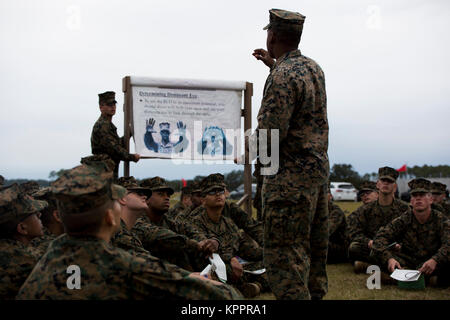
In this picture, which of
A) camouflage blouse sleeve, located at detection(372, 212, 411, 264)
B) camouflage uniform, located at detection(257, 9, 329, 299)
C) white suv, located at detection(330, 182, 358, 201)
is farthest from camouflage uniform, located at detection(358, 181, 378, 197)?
white suv, located at detection(330, 182, 358, 201)

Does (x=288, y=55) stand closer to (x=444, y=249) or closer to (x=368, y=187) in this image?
(x=444, y=249)

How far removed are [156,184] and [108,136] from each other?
1908mm

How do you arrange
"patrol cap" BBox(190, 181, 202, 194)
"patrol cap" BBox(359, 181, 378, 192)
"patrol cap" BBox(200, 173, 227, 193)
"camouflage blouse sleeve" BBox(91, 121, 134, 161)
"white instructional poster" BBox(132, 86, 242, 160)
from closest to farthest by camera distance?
"patrol cap" BBox(200, 173, 227, 193) < "camouflage blouse sleeve" BBox(91, 121, 134, 161) < "white instructional poster" BBox(132, 86, 242, 160) < "patrol cap" BBox(190, 181, 202, 194) < "patrol cap" BBox(359, 181, 378, 192)

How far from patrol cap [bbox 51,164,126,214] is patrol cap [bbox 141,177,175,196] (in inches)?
123

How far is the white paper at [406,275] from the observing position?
20.2 feet

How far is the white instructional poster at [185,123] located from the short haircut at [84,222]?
5.40 meters

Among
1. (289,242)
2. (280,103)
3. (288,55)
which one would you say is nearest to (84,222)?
(289,242)

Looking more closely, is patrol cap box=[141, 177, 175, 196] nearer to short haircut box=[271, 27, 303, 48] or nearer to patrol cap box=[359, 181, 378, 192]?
short haircut box=[271, 27, 303, 48]

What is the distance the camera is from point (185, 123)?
8.05 m

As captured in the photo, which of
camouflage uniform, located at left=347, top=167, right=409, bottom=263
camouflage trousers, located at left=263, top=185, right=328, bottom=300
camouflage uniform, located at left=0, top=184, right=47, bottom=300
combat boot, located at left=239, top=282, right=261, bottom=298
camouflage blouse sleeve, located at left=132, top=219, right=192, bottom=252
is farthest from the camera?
camouflage uniform, located at left=347, top=167, right=409, bottom=263

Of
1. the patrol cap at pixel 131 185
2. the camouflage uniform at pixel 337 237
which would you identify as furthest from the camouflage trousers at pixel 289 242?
the camouflage uniform at pixel 337 237

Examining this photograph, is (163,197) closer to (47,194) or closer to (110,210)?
(47,194)

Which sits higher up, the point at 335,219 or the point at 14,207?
the point at 14,207

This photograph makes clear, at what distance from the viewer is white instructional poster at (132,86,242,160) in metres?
7.93
